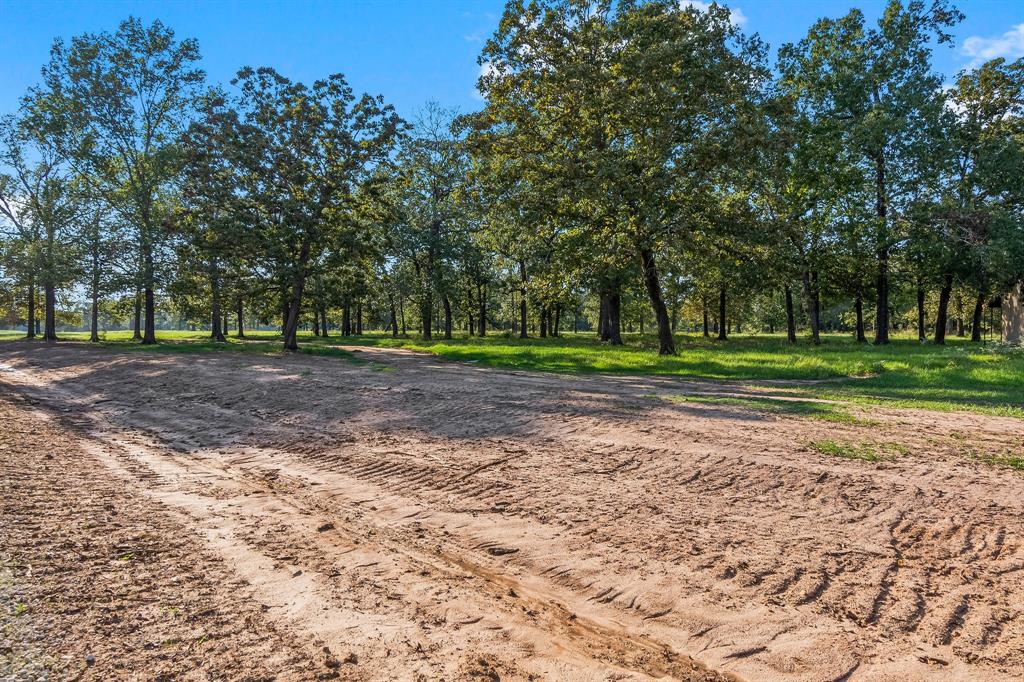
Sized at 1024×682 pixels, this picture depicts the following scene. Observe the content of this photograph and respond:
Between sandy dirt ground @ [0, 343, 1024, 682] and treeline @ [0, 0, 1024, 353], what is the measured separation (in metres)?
14.3

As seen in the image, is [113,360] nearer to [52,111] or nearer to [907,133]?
Result: [52,111]

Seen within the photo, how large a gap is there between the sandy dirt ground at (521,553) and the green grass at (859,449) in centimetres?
24

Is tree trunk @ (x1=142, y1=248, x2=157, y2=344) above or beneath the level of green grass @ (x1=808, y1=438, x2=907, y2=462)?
above

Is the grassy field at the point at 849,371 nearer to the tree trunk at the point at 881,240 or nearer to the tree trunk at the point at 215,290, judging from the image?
the tree trunk at the point at 215,290

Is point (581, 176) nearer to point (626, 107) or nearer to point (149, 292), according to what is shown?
point (626, 107)

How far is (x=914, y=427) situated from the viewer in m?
7.24

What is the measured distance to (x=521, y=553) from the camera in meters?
4.00

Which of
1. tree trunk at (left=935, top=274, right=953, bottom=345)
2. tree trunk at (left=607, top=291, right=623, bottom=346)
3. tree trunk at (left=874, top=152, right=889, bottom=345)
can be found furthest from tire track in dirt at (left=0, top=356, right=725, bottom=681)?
tree trunk at (left=935, top=274, right=953, bottom=345)

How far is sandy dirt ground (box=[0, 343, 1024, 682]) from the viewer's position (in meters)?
2.77

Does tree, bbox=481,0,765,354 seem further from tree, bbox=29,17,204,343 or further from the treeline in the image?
tree, bbox=29,17,204,343

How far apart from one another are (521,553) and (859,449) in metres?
4.49

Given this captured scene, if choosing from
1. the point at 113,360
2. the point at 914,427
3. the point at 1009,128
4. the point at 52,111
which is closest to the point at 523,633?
the point at 914,427

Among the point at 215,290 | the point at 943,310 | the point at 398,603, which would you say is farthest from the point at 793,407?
the point at 943,310

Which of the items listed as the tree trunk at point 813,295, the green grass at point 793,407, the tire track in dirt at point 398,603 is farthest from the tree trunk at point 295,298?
the tree trunk at point 813,295
